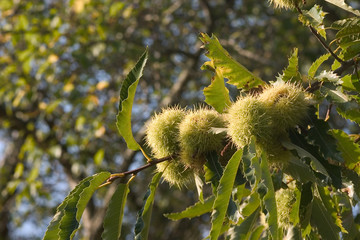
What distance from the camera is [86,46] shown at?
532 centimetres

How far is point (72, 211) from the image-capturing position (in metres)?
1.31

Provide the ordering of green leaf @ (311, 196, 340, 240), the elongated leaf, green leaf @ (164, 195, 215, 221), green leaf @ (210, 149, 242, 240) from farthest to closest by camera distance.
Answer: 1. green leaf @ (164, 195, 215, 221)
2. green leaf @ (311, 196, 340, 240)
3. green leaf @ (210, 149, 242, 240)
4. the elongated leaf

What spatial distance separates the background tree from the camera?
5.11 metres

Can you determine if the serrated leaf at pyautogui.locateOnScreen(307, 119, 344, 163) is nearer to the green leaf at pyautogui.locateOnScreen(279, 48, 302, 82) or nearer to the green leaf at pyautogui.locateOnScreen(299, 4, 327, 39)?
the green leaf at pyautogui.locateOnScreen(279, 48, 302, 82)

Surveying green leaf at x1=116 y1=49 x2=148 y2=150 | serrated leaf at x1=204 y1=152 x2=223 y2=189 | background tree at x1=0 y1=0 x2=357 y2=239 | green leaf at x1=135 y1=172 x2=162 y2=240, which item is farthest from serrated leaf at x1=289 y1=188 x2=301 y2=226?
background tree at x1=0 y1=0 x2=357 y2=239

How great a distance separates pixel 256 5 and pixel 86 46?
210cm

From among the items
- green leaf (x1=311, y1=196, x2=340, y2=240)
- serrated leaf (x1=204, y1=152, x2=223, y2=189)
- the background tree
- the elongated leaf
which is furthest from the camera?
the background tree

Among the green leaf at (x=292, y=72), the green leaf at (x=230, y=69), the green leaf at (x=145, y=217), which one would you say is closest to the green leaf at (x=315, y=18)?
the green leaf at (x=292, y=72)

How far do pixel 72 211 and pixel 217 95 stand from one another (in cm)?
51

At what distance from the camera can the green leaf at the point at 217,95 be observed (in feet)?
4.48

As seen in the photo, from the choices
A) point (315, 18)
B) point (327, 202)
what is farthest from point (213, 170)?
point (315, 18)

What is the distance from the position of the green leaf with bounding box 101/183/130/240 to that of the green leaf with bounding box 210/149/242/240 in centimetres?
31

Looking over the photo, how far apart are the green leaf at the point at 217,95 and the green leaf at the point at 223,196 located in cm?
23

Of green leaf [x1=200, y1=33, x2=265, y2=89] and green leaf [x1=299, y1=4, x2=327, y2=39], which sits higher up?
green leaf [x1=299, y1=4, x2=327, y2=39]
